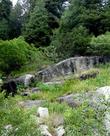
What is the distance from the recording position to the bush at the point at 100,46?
25.0 metres

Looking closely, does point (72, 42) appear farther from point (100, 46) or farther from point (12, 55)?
point (12, 55)

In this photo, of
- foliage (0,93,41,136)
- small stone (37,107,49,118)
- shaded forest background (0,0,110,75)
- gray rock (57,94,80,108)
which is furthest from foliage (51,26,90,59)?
foliage (0,93,41,136)

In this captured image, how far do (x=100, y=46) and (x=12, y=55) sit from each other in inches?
189

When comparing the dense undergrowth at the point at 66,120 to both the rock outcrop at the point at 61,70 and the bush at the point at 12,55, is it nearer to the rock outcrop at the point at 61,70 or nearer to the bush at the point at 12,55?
the rock outcrop at the point at 61,70

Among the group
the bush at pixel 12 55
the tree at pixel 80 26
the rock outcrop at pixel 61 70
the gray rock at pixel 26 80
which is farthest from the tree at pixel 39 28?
the gray rock at pixel 26 80


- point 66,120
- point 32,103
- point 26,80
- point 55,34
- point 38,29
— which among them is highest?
point 66,120

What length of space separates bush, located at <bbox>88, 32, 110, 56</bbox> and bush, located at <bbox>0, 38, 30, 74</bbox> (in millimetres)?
3822

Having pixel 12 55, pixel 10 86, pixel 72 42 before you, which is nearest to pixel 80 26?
pixel 72 42

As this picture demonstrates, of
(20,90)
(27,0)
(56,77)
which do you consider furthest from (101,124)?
(27,0)

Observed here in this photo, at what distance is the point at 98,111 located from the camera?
854 cm

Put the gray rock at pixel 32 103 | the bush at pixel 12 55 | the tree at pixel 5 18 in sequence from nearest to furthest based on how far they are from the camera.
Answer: the gray rock at pixel 32 103 < the bush at pixel 12 55 < the tree at pixel 5 18

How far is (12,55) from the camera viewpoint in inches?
1009

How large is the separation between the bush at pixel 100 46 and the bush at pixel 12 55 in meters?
3.82

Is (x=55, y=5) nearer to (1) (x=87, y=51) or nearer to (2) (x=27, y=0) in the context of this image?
(2) (x=27, y=0)
